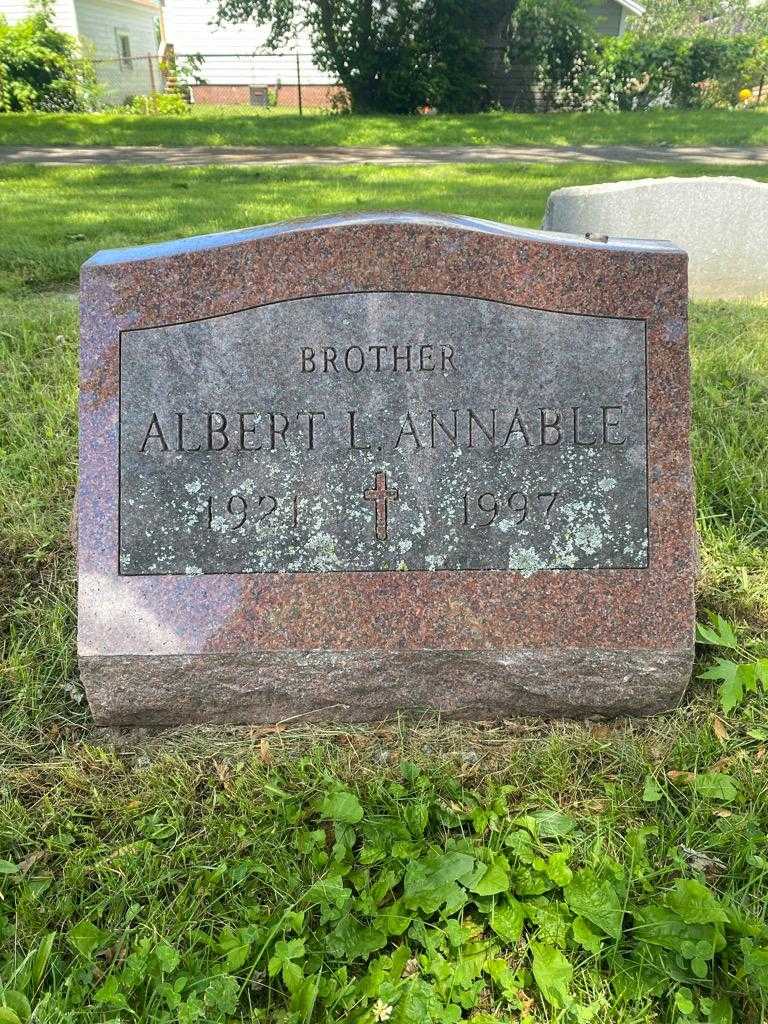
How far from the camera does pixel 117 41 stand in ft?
85.3

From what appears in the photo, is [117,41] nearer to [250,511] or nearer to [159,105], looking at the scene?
[159,105]

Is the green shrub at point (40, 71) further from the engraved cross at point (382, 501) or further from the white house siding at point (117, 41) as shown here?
the engraved cross at point (382, 501)

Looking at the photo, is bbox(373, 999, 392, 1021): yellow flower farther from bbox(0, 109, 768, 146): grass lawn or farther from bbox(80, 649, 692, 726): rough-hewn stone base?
bbox(0, 109, 768, 146): grass lawn

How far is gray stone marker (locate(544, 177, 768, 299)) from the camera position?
5680 mm

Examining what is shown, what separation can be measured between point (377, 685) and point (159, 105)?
22.0m

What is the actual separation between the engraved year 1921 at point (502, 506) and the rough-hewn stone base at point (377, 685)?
0.37 m

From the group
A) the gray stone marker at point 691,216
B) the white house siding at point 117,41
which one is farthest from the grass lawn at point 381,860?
the white house siding at point 117,41

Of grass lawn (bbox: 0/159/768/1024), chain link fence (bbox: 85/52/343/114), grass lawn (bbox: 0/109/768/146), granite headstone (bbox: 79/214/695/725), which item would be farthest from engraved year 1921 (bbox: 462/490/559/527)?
chain link fence (bbox: 85/52/343/114)

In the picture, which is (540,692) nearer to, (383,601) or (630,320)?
(383,601)

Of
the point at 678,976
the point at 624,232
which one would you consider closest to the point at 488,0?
the point at 624,232

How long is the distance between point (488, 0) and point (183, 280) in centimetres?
1930

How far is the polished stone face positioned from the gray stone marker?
146 inches

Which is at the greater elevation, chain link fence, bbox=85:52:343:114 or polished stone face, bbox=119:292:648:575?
chain link fence, bbox=85:52:343:114

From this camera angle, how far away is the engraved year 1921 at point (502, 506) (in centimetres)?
238
